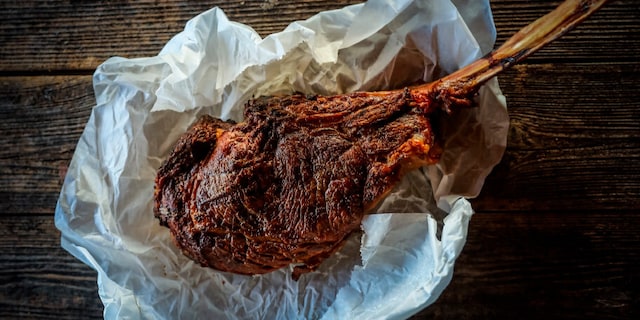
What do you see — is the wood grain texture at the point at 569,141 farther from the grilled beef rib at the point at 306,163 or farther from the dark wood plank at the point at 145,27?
the grilled beef rib at the point at 306,163

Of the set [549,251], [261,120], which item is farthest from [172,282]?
[549,251]

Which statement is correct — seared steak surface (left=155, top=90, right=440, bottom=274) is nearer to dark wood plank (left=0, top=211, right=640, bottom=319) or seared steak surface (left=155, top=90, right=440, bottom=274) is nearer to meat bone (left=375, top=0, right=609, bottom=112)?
meat bone (left=375, top=0, right=609, bottom=112)

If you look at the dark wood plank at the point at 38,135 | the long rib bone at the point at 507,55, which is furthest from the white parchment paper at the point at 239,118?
the dark wood plank at the point at 38,135

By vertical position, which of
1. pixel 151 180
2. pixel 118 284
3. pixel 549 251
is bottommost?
pixel 549 251

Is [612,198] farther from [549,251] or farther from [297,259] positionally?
[297,259]

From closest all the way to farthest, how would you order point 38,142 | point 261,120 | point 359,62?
point 261,120 < point 359,62 < point 38,142

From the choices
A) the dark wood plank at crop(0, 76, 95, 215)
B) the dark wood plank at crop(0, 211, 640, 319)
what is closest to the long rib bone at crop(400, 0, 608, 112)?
the dark wood plank at crop(0, 211, 640, 319)
